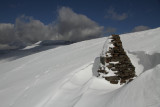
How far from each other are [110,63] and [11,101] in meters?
5.43

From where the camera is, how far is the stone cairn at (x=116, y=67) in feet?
22.6

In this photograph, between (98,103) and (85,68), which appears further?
(85,68)

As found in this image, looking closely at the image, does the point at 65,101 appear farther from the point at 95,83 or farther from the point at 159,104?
the point at 159,104

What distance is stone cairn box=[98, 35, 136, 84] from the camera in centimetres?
688

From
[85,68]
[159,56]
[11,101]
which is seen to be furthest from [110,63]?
[11,101]

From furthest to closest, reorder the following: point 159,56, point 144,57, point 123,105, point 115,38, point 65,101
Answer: point 144,57, point 115,38, point 159,56, point 65,101, point 123,105

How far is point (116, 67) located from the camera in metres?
7.12

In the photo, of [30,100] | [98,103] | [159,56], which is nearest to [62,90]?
[30,100]

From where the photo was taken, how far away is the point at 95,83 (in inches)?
261

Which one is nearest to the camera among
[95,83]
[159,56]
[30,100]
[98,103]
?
[98,103]

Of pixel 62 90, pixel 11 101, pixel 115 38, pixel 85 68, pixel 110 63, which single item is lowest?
pixel 11 101

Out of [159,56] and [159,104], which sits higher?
[159,56]

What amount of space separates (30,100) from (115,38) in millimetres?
5764

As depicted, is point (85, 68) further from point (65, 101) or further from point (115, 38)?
point (65, 101)
